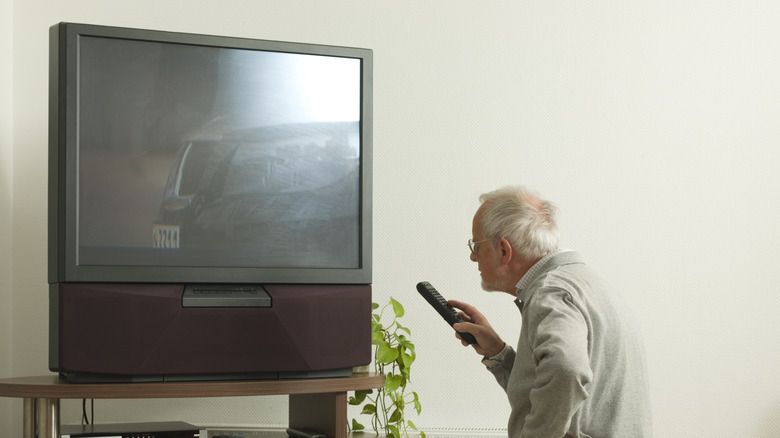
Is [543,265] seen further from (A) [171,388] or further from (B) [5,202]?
(B) [5,202]

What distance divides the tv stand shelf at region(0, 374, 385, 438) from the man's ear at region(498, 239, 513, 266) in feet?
1.20

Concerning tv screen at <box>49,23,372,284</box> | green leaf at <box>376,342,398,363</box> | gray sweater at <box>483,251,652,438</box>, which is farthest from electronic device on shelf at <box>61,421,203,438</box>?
gray sweater at <box>483,251,652,438</box>

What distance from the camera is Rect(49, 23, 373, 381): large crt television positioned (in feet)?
4.67

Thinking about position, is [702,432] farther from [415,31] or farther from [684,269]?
[415,31]

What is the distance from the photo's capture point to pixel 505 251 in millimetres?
1577

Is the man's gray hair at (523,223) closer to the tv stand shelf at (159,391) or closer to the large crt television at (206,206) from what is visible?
the large crt television at (206,206)

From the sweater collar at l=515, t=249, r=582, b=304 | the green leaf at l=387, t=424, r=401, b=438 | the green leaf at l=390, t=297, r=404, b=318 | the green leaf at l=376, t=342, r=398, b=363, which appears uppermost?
the sweater collar at l=515, t=249, r=582, b=304

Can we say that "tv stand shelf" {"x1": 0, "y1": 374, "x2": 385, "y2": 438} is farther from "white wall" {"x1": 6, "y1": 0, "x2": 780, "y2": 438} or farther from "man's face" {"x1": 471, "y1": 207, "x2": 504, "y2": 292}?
"white wall" {"x1": 6, "y1": 0, "x2": 780, "y2": 438}

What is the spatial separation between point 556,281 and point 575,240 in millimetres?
879

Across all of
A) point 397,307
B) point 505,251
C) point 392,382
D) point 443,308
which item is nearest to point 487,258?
point 505,251

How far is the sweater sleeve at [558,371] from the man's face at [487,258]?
0.29 meters

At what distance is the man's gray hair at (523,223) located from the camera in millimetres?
1564

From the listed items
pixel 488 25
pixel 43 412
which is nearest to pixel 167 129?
pixel 43 412

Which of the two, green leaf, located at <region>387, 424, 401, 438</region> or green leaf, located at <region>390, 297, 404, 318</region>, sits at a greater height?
green leaf, located at <region>390, 297, 404, 318</region>
